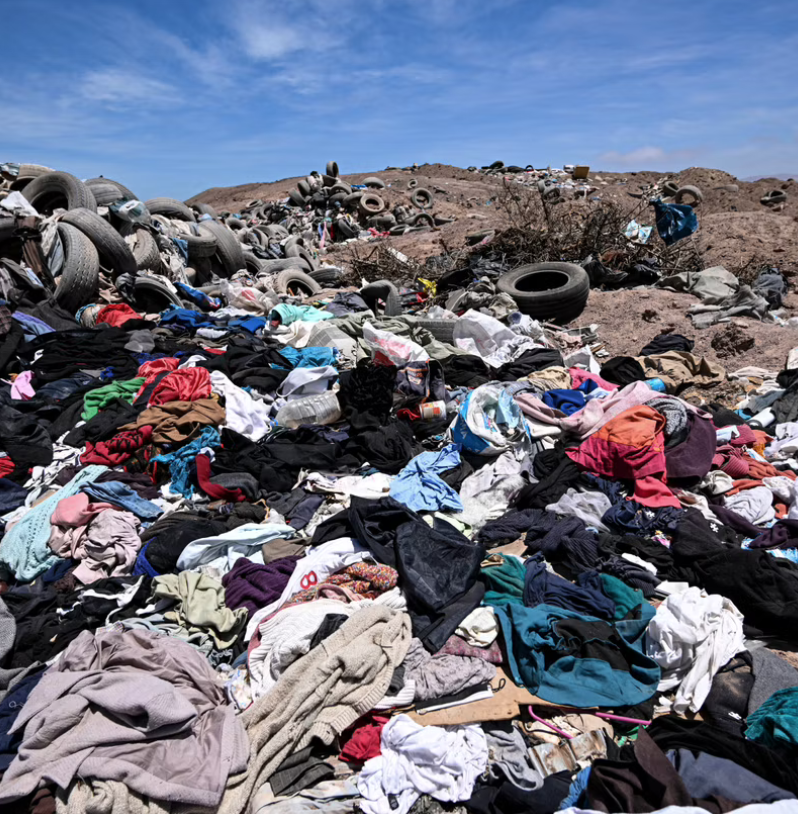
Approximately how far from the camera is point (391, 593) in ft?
10.7

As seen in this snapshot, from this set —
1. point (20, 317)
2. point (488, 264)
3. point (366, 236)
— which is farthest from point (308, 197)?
point (20, 317)

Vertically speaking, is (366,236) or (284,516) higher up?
(366,236)

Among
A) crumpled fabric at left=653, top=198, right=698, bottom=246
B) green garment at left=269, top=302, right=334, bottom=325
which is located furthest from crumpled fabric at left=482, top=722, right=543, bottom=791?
crumpled fabric at left=653, top=198, right=698, bottom=246

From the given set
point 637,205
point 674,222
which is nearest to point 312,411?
point 674,222

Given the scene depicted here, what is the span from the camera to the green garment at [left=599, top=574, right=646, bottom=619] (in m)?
3.18

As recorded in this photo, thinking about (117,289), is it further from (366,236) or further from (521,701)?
(366,236)

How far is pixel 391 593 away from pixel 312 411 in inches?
92.9

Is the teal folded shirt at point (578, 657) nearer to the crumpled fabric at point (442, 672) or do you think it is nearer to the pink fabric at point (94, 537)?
the crumpled fabric at point (442, 672)

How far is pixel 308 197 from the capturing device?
19.8 metres

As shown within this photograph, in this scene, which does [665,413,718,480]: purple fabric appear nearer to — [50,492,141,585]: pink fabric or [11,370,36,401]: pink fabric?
[50,492,141,585]: pink fabric

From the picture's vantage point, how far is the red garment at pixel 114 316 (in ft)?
25.9

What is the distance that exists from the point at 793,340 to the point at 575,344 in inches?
103

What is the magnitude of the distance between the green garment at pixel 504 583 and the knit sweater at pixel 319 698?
655 millimetres

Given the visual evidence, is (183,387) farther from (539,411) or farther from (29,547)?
(539,411)
